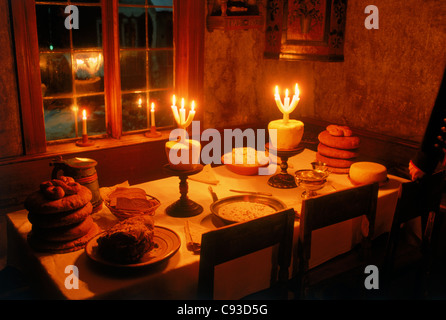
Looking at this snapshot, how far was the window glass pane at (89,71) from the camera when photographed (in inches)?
131

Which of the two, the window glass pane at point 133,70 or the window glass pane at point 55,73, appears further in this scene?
the window glass pane at point 133,70

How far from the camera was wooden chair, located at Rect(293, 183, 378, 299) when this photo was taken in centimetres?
197

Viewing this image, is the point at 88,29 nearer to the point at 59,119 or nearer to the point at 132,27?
the point at 132,27

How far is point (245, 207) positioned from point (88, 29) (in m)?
2.04

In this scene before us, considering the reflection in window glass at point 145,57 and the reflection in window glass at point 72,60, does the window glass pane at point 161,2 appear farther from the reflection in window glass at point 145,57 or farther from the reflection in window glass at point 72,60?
the reflection in window glass at point 72,60

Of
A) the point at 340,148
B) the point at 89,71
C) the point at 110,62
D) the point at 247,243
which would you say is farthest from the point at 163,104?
the point at 247,243

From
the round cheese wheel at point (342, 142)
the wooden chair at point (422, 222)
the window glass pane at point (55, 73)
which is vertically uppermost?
the window glass pane at point (55, 73)

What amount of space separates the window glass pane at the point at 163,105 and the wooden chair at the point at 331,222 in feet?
7.28

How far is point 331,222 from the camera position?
6.75ft

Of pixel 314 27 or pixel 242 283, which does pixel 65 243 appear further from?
pixel 314 27

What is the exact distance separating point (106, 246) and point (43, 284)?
325 millimetres

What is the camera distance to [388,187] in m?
2.60

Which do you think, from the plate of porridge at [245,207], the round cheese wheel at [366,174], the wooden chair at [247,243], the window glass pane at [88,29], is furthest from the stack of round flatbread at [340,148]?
the window glass pane at [88,29]
